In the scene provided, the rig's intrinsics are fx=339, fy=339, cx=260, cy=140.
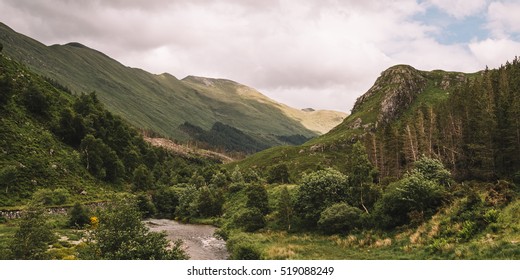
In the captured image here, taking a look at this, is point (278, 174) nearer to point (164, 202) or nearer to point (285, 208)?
point (164, 202)

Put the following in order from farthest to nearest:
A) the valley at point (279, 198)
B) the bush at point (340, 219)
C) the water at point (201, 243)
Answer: the bush at point (340, 219)
the water at point (201, 243)
the valley at point (279, 198)

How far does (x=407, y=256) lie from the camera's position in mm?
39469

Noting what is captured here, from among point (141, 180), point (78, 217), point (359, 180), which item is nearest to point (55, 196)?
point (78, 217)

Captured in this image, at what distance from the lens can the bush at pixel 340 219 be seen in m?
60.2

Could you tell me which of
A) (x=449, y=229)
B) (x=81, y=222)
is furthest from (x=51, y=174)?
(x=449, y=229)

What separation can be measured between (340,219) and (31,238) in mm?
46001

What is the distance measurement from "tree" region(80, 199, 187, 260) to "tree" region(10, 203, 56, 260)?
4.00m

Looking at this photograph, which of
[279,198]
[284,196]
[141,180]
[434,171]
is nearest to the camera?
[434,171]

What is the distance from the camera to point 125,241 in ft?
120

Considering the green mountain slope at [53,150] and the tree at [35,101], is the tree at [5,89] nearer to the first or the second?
the green mountain slope at [53,150]

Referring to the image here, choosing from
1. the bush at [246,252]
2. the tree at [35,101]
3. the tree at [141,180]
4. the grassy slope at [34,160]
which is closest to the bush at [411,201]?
the bush at [246,252]

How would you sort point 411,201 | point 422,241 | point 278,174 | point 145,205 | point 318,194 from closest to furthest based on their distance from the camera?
point 422,241 < point 411,201 < point 318,194 < point 145,205 < point 278,174

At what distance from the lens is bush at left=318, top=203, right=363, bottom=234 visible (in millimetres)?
60219

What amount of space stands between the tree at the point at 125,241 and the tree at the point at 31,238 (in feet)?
13.1
